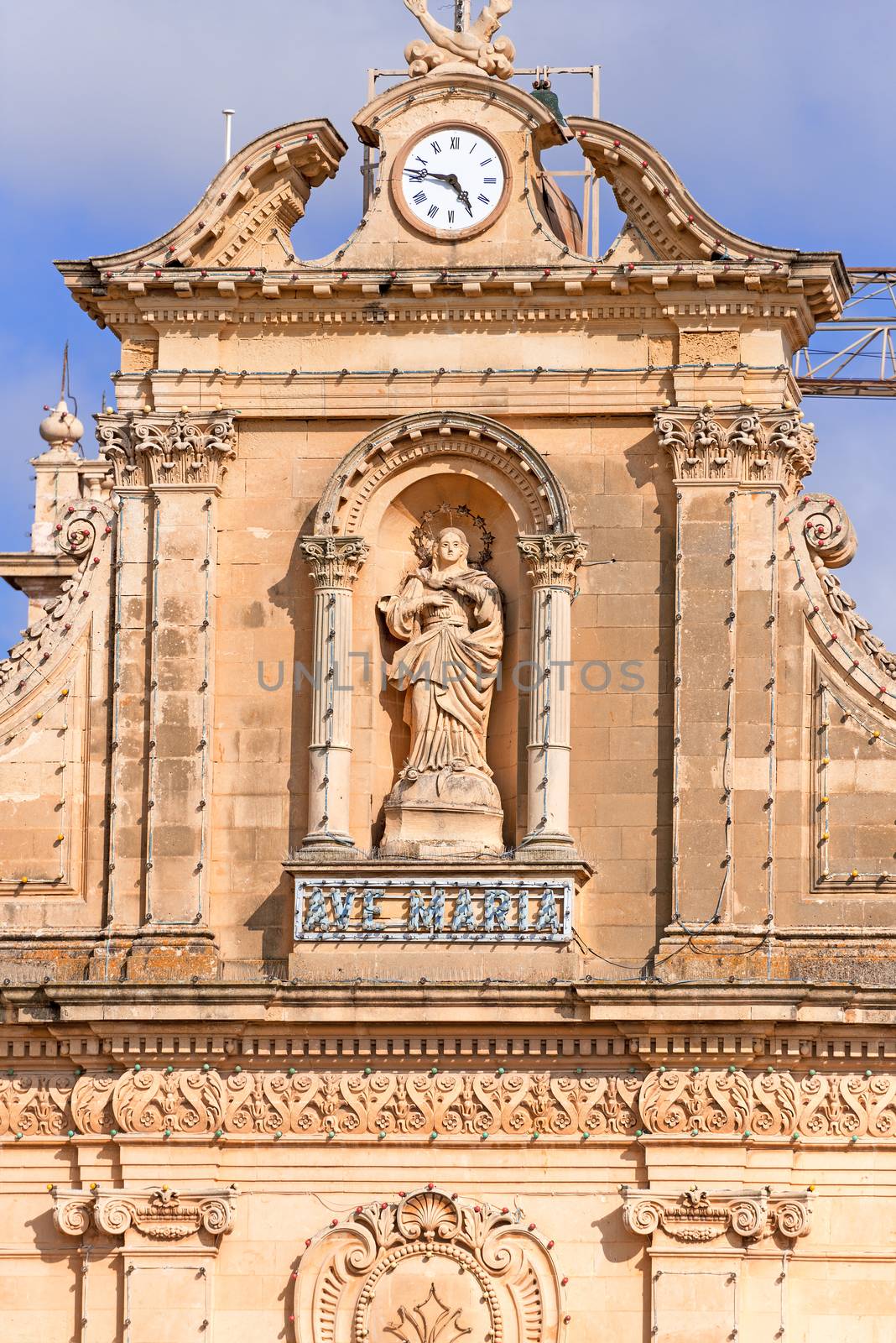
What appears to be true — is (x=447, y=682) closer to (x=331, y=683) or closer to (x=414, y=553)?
(x=331, y=683)

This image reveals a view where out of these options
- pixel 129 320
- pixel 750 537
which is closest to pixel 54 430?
pixel 129 320

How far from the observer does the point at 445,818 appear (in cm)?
2473

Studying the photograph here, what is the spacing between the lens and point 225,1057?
961 inches

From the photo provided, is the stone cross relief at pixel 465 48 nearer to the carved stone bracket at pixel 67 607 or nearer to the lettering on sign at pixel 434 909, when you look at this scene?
the carved stone bracket at pixel 67 607

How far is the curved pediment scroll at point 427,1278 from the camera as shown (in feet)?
79.2

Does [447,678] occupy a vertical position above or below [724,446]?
below

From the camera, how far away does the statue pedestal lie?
2466 cm

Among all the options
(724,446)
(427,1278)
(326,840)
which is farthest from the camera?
(724,446)

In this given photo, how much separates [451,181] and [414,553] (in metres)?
2.47

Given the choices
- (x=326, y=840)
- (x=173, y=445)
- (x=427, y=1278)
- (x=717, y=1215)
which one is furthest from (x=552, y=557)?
(x=427, y=1278)

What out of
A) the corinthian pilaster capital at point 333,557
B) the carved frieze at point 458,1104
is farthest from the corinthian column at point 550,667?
the carved frieze at point 458,1104

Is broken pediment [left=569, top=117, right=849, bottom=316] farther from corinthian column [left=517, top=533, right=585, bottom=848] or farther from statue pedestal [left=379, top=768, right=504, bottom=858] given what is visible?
statue pedestal [left=379, top=768, right=504, bottom=858]

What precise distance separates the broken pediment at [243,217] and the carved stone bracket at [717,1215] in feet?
21.9

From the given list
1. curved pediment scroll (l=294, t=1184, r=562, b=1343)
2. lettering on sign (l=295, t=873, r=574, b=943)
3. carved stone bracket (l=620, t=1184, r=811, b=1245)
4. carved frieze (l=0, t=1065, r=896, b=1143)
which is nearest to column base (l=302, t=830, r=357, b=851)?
lettering on sign (l=295, t=873, r=574, b=943)
